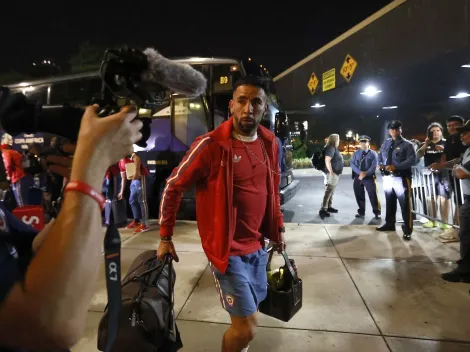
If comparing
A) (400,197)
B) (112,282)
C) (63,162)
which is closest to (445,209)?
(400,197)

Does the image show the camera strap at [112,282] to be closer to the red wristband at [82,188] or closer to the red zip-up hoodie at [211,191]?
the red wristband at [82,188]

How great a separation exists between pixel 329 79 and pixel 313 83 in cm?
180

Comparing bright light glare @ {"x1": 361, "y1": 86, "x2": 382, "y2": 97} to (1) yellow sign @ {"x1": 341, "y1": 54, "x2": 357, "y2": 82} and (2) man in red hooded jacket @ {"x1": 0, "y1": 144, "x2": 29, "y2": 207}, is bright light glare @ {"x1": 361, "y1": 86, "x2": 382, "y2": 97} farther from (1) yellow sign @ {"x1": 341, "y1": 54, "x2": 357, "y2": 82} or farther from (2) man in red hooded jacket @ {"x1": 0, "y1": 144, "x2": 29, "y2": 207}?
(2) man in red hooded jacket @ {"x1": 0, "y1": 144, "x2": 29, "y2": 207}

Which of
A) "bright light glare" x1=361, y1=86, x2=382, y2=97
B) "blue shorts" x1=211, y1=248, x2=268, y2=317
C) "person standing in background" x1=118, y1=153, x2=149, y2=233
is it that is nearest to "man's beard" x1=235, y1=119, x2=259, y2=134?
"blue shorts" x1=211, y1=248, x2=268, y2=317

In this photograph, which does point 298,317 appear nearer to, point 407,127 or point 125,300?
point 125,300

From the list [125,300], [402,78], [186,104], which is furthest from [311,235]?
[402,78]

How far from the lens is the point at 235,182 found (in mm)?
2305

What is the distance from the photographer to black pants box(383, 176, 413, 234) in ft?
18.5

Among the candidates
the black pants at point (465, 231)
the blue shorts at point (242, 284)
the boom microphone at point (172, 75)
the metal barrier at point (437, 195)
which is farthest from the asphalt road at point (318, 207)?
the boom microphone at point (172, 75)

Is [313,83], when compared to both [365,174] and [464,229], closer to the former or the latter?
[365,174]

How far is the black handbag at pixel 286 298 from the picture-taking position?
2.29m

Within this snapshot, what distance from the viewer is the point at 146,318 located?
1850 millimetres

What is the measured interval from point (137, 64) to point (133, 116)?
0.63 ft

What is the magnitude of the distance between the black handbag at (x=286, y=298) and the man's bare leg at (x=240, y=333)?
9.3 inches
